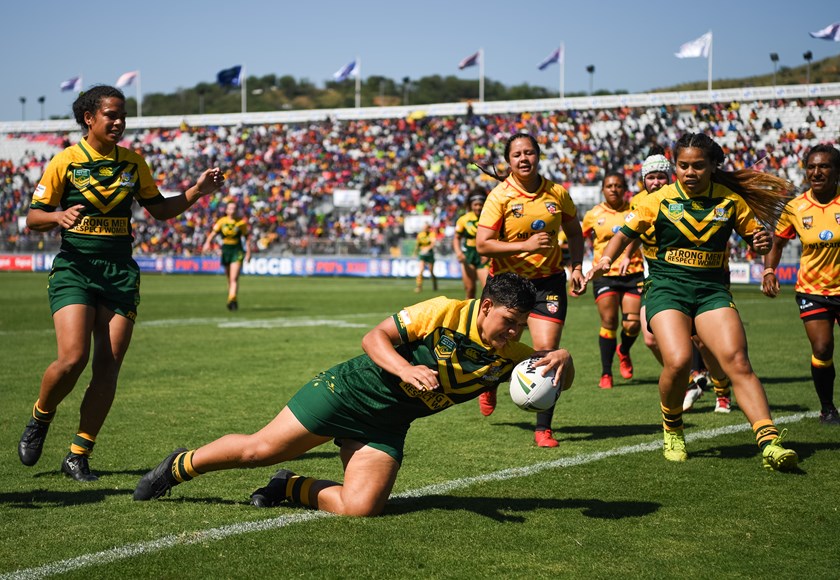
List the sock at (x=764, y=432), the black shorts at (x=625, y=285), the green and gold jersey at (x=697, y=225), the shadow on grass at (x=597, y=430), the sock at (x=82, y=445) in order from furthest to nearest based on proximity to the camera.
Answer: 1. the black shorts at (x=625, y=285)
2. the shadow on grass at (x=597, y=430)
3. the green and gold jersey at (x=697, y=225)
4. the sock at (x=82, y=445)
5. the sock at (x=764, y=432)

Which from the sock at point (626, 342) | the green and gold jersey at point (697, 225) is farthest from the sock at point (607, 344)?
the green and gold jersey at point (697, 225)

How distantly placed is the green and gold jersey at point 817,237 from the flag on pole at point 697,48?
41.2 metres

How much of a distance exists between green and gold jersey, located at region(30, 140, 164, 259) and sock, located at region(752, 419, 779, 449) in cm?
453

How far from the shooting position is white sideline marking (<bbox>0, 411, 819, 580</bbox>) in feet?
15.2

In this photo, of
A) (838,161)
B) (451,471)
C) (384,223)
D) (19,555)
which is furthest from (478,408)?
(384,223)

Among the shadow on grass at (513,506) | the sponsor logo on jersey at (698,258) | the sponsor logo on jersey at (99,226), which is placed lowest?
the shadow on grass at (513,506)

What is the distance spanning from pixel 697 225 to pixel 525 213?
5.25ft

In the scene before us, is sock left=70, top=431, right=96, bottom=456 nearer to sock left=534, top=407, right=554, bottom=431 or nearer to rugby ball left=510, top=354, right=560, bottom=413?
rugby ball left=510, top=354, right=560, bottom=413

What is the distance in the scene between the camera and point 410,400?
218 inches

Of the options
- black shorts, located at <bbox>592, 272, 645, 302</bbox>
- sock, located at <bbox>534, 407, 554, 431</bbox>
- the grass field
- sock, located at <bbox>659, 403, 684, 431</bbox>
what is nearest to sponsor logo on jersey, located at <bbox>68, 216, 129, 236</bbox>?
the grass field

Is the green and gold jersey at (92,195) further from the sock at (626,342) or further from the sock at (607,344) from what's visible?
the sock at (626,342)

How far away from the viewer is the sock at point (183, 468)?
18.9 feet

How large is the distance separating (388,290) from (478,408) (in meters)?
21.9

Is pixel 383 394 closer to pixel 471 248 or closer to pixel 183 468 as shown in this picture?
pixel 183 468
